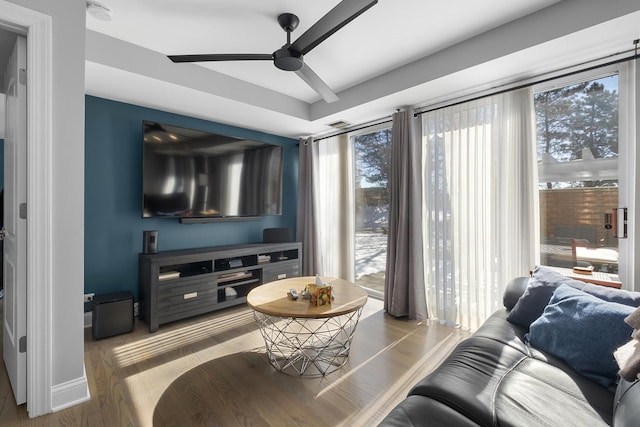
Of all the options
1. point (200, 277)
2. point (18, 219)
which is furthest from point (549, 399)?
point (200, 277)

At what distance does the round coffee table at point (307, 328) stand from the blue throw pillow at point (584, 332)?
1040 millimetres

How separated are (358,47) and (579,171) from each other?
198 cm

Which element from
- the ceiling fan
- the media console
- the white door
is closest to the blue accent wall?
the media console

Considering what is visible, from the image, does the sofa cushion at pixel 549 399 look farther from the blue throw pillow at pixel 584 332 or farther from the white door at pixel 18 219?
the white door at pixel 18 219

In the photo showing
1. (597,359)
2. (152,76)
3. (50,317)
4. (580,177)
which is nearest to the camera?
(597,359)

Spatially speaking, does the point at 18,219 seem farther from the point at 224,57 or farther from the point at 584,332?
the point at 584,332

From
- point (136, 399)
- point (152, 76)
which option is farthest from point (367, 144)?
point (136, 399)

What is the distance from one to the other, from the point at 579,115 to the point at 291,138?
3.36m

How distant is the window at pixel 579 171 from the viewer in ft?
7.11

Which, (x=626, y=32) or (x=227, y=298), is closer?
(x=626, y=32)

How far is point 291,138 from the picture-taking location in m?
4.58

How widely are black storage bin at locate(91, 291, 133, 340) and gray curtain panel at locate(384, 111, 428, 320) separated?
2.52 meters

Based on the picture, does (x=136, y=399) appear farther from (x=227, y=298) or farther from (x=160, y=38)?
(x=160, y=38)

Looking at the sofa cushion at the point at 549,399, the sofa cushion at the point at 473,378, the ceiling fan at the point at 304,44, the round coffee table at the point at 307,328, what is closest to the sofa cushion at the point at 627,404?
the sofa cushion at the point at 549,399
